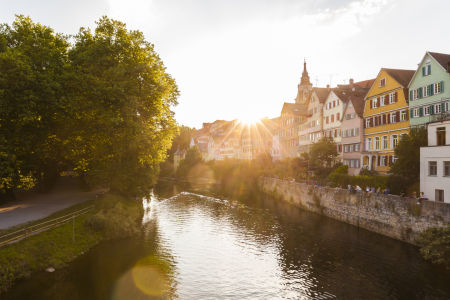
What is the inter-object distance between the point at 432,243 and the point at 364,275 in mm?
5453

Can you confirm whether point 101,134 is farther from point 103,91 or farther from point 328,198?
point 328,198

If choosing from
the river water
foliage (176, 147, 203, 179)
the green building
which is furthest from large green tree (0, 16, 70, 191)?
foliage (176, 147, 203, 179)

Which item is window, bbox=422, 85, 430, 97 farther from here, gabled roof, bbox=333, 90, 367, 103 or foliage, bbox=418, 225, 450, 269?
foliage, bbox=418, 225, 450, 269

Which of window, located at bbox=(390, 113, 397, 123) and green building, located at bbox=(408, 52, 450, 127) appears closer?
green building, located at bbox=(408, 52, 450, 127)

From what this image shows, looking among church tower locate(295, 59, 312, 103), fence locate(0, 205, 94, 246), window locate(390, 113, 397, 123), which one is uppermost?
church tower locate(295, 59, 312, 103)

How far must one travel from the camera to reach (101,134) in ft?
98.6

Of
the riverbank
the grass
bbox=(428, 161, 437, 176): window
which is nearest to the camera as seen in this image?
the riverbank

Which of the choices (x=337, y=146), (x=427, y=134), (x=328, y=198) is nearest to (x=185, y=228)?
(x=328, y=198)

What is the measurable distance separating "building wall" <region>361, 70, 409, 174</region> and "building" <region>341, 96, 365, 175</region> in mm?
948

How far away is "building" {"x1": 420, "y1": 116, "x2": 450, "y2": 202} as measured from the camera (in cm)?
2498

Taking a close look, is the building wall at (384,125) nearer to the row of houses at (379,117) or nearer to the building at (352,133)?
the row of houses at (379,117)

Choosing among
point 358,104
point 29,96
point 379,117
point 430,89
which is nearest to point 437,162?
point 430,89

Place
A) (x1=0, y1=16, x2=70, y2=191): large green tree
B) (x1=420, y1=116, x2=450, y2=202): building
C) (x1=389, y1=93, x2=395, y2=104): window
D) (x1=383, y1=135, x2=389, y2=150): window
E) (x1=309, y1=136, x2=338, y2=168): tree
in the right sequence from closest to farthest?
(x1=0, y1=16, x2=70, y2=191): large green tree, (x1=420, y1=116, x2=450, y2=202): building, (x1=389, y1=93, x2=395, y2=104): window, (x1=383, y1=135, x2=389, y2=150): window, (x1=309, y1=136, x2=338, y2=168): tree

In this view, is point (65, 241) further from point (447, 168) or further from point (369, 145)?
point (369, 145)
